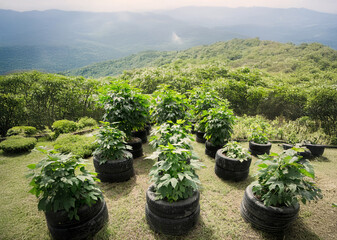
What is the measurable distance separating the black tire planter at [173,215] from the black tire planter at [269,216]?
1094 millimetres

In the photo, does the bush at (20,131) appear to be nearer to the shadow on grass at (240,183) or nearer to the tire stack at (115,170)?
the tire stack at (115,170)

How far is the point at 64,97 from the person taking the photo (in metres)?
11.0

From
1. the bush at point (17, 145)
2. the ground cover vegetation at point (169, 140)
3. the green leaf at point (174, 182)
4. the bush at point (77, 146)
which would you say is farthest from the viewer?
the bush at point (17, 145)

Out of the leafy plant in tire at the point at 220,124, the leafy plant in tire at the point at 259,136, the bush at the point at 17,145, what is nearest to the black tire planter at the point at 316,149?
the leafy plant in tire at the point at 259,136

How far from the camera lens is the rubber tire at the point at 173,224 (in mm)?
3088

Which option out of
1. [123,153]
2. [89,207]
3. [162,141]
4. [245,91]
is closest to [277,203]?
[162,141]

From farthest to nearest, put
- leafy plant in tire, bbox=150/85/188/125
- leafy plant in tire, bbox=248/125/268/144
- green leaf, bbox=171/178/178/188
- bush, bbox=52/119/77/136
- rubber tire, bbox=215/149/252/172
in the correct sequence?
bush, bbox=52/119/77/136 → leafy plant in tire, bbox=248/125/268/144 → leafy plant in tire, bbox=150/85/188/125 → rubber tire, bbox=215/149/252/172 → green leaf, bbox=171/178/178/188

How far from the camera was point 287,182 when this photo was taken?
9.81 feet

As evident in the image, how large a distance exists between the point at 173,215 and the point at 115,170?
2.14 meters

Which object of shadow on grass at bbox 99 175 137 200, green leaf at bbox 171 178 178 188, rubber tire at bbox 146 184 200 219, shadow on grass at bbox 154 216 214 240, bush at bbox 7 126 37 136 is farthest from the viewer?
bush at bbox 7 126 37 136

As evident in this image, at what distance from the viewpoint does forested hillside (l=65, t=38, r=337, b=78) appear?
46.8 meters

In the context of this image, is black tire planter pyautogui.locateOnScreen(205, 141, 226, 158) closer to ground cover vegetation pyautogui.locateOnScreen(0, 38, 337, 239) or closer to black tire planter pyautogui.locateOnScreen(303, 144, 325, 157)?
ground cover vegetation pyautogui.locateOnScreen(0, 38, 337, 239)

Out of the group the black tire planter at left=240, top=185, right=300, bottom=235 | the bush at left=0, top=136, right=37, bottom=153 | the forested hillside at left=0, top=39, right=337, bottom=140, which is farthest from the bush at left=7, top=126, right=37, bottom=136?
the black tire planter at left=240, top=185, right=300, bottom=235

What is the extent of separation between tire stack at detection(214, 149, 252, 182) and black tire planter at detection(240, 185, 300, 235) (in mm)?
1216
